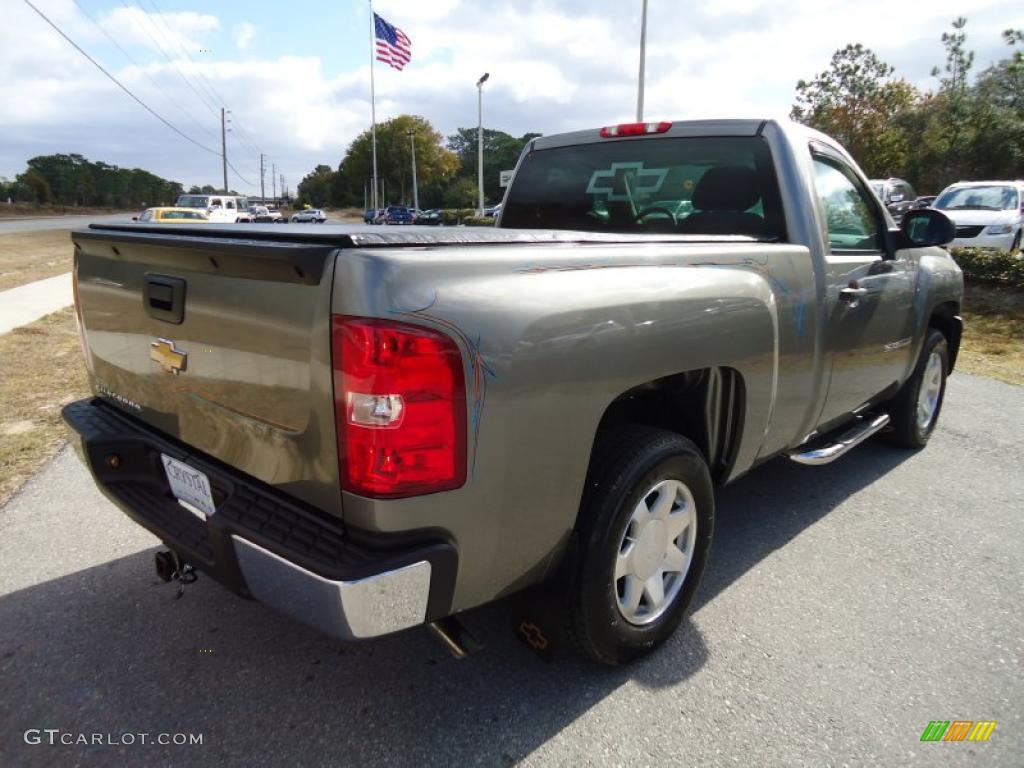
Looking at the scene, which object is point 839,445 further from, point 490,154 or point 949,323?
point 490,154

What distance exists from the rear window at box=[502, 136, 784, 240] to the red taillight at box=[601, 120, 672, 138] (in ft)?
0.13

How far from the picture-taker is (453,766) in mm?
1991

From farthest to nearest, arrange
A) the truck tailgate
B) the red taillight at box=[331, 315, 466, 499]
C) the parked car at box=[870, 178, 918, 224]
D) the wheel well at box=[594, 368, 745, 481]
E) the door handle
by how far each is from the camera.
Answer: the parked car at box=[870, 178, 918, 224], the door handle, the wheel well at box=[594, 368, 745, 481], the truck tailgate, the red taillight at box=[331, 315, 466, 499]

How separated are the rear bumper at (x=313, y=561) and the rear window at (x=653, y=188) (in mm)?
2114

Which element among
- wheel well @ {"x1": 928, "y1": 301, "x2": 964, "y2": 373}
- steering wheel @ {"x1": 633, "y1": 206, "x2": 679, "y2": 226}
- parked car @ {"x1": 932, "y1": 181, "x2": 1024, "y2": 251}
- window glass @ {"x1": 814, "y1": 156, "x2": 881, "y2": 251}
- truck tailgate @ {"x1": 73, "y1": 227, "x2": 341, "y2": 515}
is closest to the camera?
truck tailgate @ {"x1": 73, "y1": 227, "x2": 341, "y2": 515}

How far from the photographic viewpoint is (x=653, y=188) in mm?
3561

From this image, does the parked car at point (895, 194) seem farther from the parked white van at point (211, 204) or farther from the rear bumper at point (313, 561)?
the parked white van at point (211, 204)

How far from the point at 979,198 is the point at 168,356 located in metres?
16.4

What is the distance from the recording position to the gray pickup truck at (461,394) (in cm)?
163

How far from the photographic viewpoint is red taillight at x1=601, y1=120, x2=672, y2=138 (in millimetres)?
3477

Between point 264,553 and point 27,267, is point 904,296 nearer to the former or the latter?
point 264,553

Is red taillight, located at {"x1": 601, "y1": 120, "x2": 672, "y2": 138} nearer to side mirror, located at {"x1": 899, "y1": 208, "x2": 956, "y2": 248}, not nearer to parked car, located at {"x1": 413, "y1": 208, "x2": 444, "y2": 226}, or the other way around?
side mirror, located at {"x1": 899, "y1": 208, "x2": 956, "y2": 248}

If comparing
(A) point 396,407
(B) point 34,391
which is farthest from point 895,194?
(A) point 396,407

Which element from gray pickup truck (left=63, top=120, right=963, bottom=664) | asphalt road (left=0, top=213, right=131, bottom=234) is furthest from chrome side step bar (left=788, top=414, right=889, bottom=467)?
asphalt road (left=0, top=213, right=131, bottom=234)
